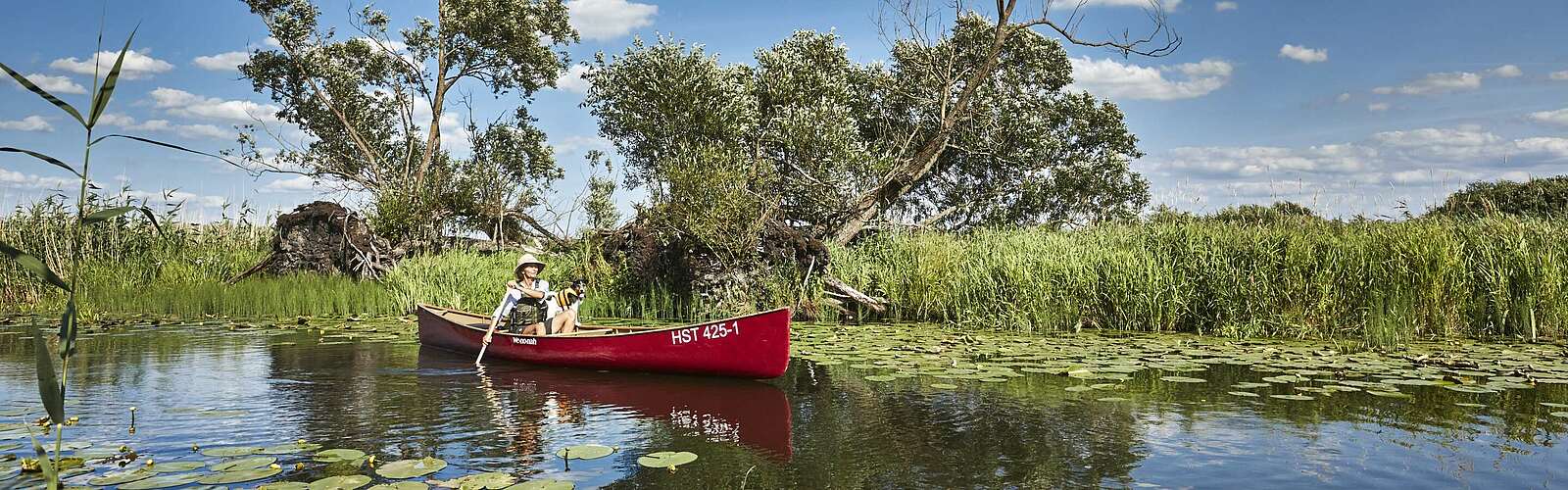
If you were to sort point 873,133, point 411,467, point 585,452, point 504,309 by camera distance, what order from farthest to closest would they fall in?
point 873,133
point 504,309
point 585,452
point 411,467

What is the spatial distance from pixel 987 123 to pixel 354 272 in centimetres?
1379

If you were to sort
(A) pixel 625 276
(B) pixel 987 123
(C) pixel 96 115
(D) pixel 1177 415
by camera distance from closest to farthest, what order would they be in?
(C) pixel 96 115 → (D) pixel 1177 415 → (A) pixel 625 276 → (B) pixel 987 123

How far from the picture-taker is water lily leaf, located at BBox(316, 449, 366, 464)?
518 cm

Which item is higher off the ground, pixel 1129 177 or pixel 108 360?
pixel 1129 177

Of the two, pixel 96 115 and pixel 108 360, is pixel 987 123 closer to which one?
pixel 108 360

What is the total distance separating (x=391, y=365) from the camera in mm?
9609

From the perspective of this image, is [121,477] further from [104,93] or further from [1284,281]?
[1284,281]

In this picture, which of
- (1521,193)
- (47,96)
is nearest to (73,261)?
(47,96)

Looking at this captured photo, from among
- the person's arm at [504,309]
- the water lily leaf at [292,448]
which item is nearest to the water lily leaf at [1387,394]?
the water lily leaf at [292,448]

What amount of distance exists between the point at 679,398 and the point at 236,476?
3387 mm

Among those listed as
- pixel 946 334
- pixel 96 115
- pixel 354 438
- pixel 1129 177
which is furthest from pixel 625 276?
pixel 1129 177

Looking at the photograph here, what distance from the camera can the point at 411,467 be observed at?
4.94 meters

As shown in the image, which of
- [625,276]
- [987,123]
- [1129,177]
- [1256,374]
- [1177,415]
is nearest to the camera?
[1177,415]

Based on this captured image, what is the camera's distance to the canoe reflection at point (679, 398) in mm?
6207
